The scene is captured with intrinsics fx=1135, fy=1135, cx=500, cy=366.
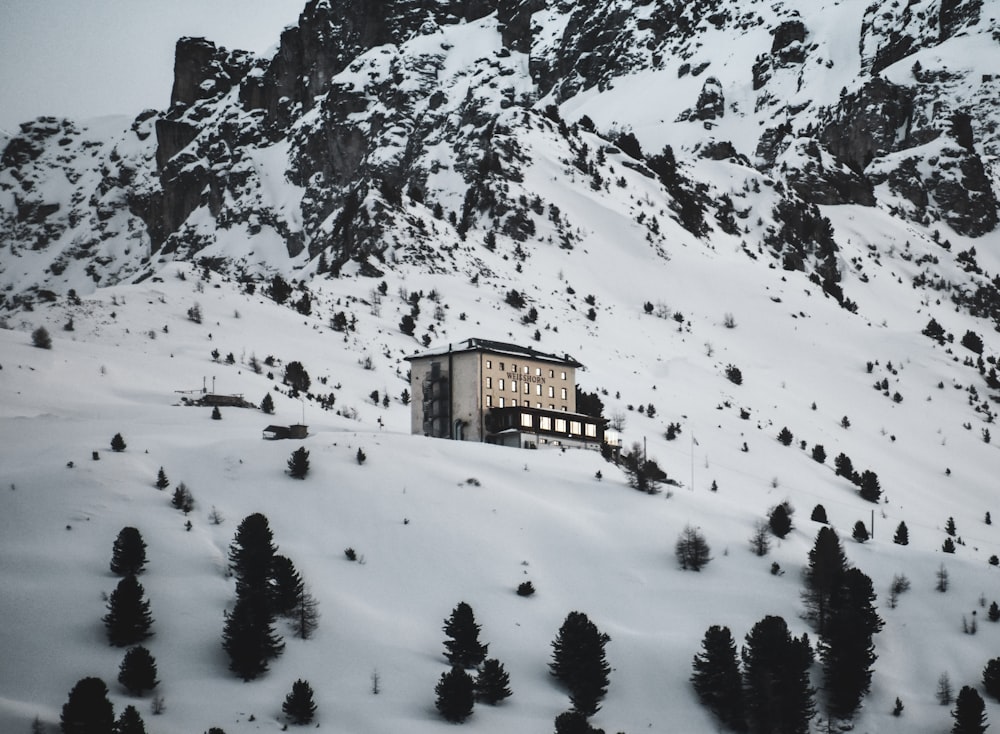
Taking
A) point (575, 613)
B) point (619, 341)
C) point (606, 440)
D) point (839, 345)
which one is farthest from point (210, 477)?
point (839, 345)

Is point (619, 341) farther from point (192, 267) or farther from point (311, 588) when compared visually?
point (311, 588)

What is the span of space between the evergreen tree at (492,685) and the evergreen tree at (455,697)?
1.66 m

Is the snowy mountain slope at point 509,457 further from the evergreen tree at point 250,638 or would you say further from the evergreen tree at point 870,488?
the evergreen tree at point 870,488

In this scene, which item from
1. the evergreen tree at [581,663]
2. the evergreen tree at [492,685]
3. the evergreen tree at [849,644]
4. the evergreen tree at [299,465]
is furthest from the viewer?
the evergreen tree at [299,465]

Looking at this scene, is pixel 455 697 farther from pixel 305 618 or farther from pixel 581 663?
pixel 305 618

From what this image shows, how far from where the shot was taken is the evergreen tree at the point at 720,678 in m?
54.8

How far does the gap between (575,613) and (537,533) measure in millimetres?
11340

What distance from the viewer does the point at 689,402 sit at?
123938 millimetres

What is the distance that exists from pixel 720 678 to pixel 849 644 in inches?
323

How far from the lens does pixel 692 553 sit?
221 ft

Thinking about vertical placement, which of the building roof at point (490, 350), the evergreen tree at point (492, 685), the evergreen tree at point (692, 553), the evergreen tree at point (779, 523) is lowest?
the evergreen tree at point (492, 685)

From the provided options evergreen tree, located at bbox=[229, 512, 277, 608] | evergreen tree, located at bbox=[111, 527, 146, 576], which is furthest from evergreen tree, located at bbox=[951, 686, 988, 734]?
evergreen tree, located at bbox=[111, 527, 146, 576]

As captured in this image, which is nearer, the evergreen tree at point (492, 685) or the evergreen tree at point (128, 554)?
the evergreen tree at point (492, 685)

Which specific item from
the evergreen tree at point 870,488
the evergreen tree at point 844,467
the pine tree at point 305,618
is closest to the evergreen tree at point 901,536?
the evergreen tree at point 870,488
